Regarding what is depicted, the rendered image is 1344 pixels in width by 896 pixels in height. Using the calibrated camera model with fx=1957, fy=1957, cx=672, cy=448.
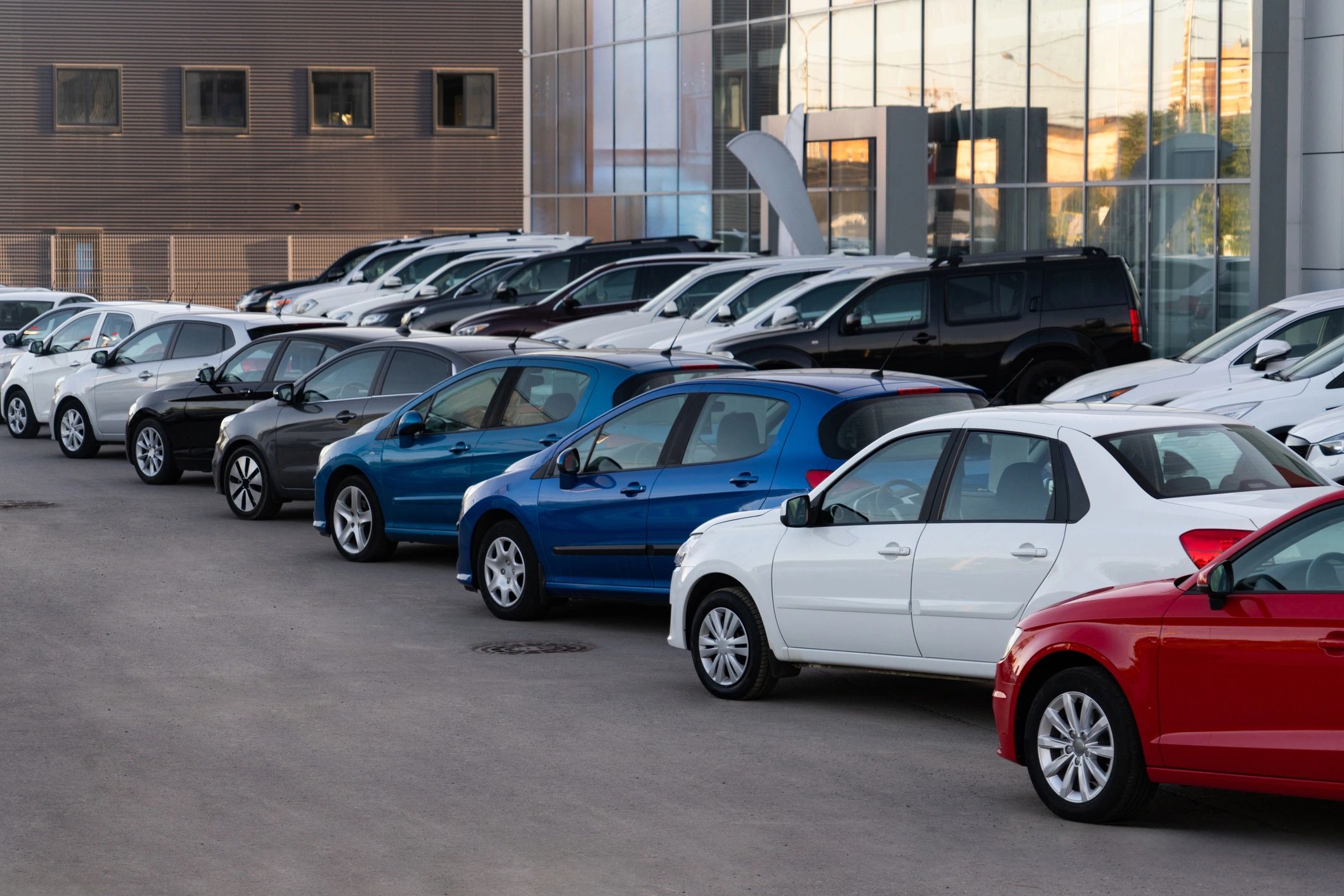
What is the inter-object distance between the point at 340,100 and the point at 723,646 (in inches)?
1962

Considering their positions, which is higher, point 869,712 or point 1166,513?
point 1166,513

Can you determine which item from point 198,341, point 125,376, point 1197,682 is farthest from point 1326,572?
point 125,376

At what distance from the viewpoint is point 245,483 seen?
17594 mm

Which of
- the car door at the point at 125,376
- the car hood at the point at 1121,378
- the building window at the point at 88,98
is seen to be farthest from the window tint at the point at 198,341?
the building window at the point at 88,98

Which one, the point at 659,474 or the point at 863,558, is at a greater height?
the point at 659,474

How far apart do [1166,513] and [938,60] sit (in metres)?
26.0

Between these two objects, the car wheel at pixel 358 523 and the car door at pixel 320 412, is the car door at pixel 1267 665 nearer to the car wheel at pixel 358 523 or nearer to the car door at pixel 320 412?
the car wheel at pixel 358 523

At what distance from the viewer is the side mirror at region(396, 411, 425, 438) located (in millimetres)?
14258

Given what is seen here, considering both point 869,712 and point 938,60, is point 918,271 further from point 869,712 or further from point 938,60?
point 938,60

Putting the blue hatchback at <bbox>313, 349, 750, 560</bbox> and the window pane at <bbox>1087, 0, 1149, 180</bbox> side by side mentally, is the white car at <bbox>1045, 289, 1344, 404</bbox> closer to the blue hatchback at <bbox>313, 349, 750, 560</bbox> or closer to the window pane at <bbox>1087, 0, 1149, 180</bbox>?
the blue hatchback at <bbox>313, 349, 750, 560</bbox>

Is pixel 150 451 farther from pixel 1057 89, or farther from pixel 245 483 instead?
pixel 1057 89

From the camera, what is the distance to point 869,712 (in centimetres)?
949

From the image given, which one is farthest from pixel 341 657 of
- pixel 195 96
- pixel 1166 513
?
pixel 195 96

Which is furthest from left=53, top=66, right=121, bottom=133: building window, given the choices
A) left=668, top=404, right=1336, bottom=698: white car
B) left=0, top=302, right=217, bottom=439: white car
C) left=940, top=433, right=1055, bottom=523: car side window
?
left=940, top=433, right=1055, bottom=523: car side window
